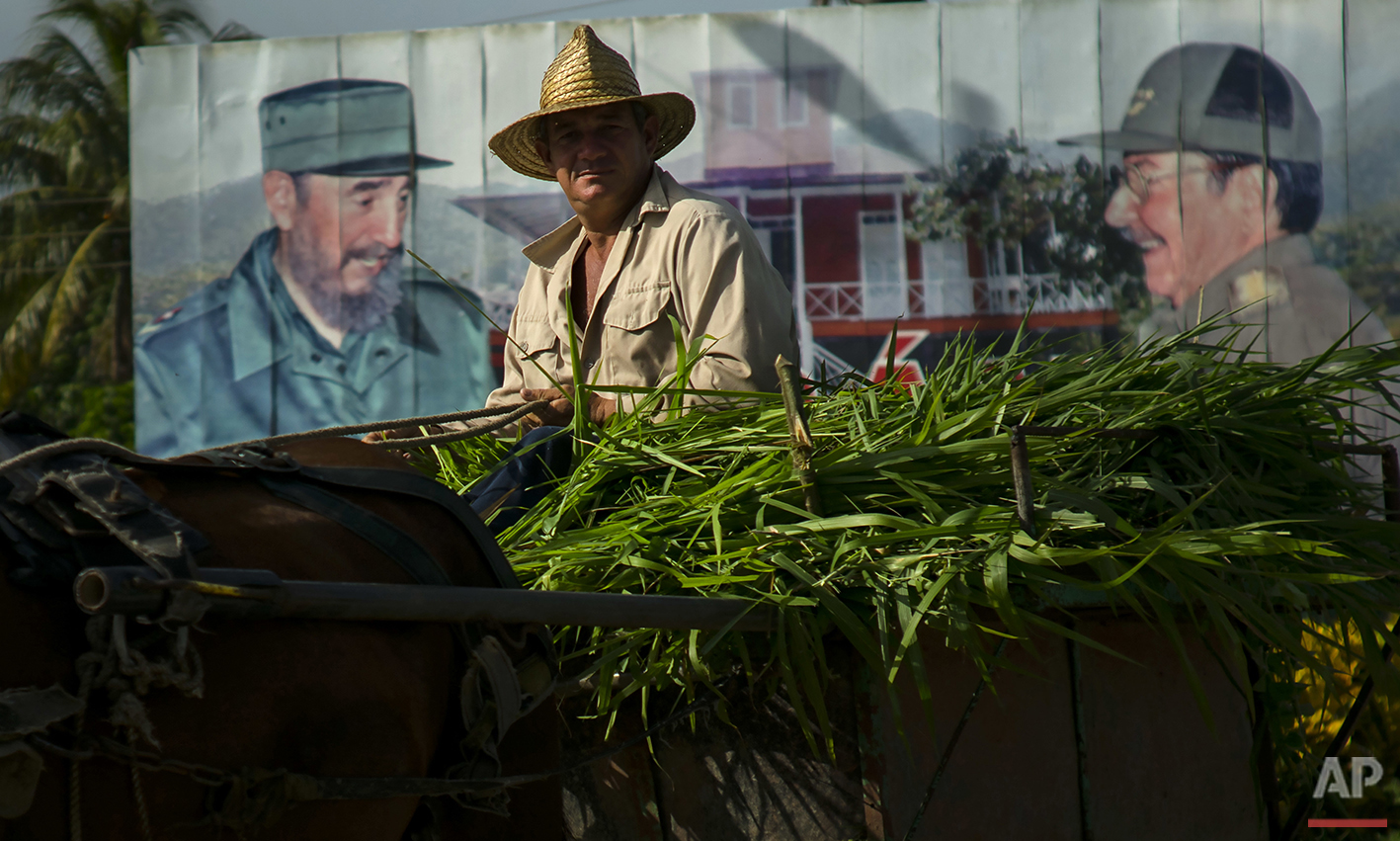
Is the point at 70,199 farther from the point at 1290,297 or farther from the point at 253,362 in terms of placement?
the point at 1290,297

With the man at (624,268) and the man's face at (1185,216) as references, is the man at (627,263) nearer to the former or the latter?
the man at (624,268)

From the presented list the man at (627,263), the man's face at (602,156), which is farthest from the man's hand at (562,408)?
the man's face at (602,156)

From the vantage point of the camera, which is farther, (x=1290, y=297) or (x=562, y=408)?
(x=1290, y=297)

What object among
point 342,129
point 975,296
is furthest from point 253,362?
point 975,296

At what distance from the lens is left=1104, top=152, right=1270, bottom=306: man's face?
6.95 m

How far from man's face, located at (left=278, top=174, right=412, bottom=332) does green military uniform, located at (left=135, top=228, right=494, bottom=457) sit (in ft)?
0.41

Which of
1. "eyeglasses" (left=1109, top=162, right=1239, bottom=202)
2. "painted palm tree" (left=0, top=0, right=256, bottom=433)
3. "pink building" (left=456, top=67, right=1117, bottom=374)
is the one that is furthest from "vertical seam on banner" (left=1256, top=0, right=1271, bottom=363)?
"painted palm tree" (left=0, top=0, right=256, bottom=433)

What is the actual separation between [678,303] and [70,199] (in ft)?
50.9

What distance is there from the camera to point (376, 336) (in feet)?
24.9

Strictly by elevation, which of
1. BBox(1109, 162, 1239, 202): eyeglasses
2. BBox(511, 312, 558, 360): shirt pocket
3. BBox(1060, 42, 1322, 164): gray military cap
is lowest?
BBox(511, 312, 558, 360): shirt pocket

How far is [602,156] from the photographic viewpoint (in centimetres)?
266

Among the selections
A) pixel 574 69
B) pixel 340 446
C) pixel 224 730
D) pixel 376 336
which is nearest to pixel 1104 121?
pixel 376 336

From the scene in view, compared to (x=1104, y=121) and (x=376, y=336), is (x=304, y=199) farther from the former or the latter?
(x=1104, y=121)

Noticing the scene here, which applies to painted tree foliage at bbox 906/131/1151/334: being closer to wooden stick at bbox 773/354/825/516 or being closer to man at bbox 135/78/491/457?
man at bbox 135/78/491/457
